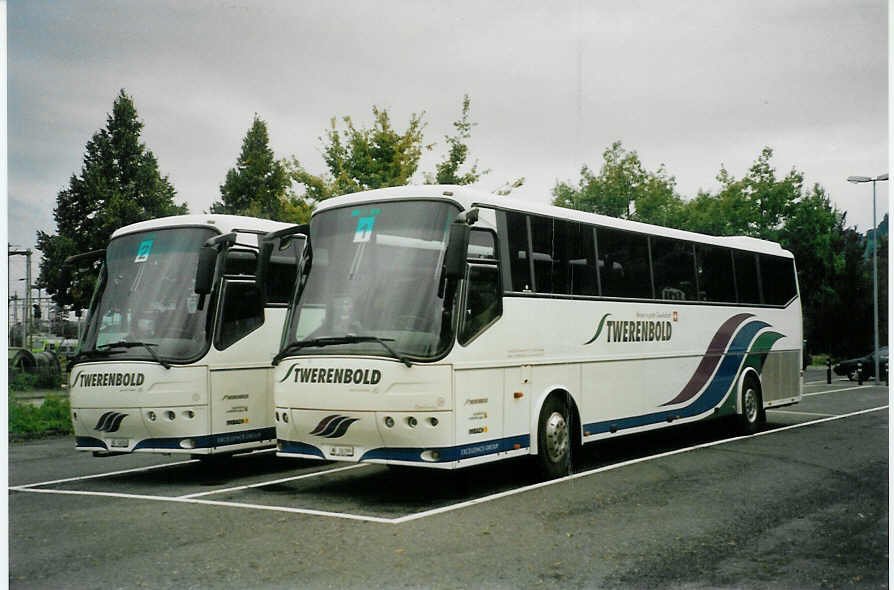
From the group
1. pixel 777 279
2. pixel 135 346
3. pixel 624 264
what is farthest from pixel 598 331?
pixel 777 279

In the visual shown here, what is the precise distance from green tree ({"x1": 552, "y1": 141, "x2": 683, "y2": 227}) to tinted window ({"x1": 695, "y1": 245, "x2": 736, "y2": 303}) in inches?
41.6

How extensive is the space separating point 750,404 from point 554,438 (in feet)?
21.6

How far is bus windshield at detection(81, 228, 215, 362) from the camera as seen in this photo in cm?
1102

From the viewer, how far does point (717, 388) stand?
49.3ft

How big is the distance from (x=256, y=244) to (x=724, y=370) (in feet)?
25.8

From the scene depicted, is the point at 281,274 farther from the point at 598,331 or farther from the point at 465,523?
the point at 465,523

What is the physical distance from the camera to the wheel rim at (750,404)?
15.9m

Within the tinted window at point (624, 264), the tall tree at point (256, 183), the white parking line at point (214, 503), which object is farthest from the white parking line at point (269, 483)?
the tinted window at point (624, 264)

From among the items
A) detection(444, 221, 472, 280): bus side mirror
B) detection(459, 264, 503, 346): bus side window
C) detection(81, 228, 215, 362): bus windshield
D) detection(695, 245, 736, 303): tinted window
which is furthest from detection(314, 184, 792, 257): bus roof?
detection(81, 228, 215, 362): bus windshield

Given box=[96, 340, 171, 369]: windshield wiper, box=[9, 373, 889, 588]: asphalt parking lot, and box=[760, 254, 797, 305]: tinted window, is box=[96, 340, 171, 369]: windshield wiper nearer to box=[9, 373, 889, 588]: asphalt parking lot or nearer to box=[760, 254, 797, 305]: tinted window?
box=[9, 373, 889, 588]: asphalt parking lot

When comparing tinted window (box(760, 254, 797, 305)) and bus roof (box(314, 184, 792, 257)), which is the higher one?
bus roof (box(314, 184, 792, 257))

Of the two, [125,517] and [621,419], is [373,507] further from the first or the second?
[621,419]

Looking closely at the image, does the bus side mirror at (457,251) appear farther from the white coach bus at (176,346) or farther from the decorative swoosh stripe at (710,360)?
the decorative swoosh stripe at (710,360)

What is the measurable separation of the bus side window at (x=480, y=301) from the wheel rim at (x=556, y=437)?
5.32 feet
